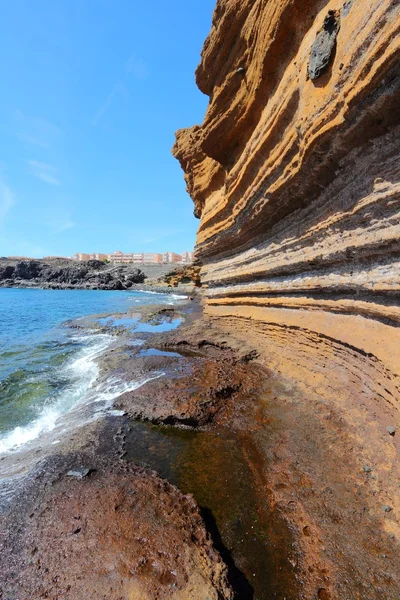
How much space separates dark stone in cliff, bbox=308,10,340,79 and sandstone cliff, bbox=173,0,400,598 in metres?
0.02

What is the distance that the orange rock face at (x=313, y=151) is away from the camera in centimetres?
414

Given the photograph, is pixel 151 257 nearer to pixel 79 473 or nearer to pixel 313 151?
pixel 313 151

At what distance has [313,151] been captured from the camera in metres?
5.43

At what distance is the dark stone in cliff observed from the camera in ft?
15.5

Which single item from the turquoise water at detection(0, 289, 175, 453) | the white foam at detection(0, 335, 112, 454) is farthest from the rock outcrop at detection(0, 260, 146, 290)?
the white foam at detection(0, 335, 112, 454)

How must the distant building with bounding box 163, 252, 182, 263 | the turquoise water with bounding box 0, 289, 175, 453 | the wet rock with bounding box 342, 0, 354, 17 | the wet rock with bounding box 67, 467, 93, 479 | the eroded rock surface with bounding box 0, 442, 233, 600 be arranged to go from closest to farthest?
the eroded rock surface with bounding box 0, 442, 233, 600 < the wet rock with bounding box 67, 467, 93, 479 < the wet rock with bounding box 342, 0, 354, 17 < the turquoise water with bounding box 0, 289, 175, 453 < the distant building with bounding box 163, 252, 182, 263

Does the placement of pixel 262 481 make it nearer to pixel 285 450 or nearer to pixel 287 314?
pixel 285 450

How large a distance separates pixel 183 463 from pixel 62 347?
9.80 metres

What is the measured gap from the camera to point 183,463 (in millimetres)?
4164

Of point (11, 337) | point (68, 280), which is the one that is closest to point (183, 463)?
point (11, 337)

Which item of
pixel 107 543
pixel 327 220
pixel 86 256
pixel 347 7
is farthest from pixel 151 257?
pixel 107 543

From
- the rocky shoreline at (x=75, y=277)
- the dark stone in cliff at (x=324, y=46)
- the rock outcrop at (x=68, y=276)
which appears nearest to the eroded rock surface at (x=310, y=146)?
the dark stone in cliff at (x=324, y=46)

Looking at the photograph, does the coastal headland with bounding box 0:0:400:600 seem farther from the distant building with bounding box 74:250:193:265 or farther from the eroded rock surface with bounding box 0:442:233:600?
the distant building with bounding box 74:250:193:265

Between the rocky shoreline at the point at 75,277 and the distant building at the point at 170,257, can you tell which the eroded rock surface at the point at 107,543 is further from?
the distant building at the point at 170,257
